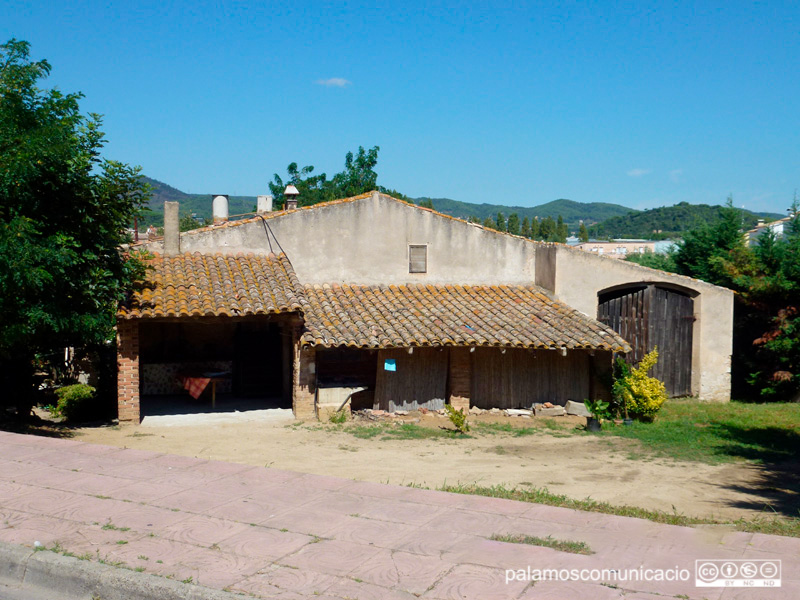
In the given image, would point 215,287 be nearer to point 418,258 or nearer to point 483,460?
point 418,258

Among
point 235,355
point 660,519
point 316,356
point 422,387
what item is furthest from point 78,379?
point 660,519

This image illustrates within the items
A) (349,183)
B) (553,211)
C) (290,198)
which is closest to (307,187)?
(349,183)

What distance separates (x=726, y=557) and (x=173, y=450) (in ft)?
30.6

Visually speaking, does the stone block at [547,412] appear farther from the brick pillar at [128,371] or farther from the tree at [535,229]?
the tree at [535,229]

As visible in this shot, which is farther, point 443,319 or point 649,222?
point 649,222

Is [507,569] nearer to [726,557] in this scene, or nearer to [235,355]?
[726,557]

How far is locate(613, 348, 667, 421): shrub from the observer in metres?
15.9

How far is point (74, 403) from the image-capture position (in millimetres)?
15227

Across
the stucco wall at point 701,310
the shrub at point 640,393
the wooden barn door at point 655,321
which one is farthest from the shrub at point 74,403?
the wooden barn door at point 655,321

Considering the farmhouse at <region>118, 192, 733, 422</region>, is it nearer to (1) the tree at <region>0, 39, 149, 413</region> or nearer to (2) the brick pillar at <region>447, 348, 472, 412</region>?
(2) the brick pillar at <region>447, 348, 472, 412</region>

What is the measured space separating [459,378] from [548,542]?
1023cm

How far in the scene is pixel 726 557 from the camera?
562 centimetres

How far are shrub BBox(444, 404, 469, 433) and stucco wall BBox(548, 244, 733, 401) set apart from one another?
5.11 metres

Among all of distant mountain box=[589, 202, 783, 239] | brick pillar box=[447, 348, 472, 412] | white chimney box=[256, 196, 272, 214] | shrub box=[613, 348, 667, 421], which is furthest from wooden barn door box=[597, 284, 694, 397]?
distant mountain box=[589, 202, 783, 239]
